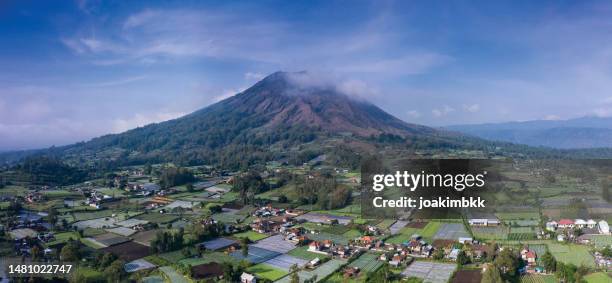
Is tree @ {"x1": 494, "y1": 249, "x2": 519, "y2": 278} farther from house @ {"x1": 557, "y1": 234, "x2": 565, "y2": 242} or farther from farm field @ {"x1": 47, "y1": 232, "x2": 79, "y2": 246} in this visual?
farm field @ {"x1": 47, "y1": 232, "x2": 79, "y2": 246}

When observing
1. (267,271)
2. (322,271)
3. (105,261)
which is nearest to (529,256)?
(322,271)

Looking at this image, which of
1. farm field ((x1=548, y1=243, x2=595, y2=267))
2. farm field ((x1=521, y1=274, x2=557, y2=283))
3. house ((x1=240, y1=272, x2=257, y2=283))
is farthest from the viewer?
farm field ((x1=548, y1=243, x2=595, y2=267))

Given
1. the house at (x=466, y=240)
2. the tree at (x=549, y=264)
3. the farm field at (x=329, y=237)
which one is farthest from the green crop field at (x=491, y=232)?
the farm field at (x=329, y=237)

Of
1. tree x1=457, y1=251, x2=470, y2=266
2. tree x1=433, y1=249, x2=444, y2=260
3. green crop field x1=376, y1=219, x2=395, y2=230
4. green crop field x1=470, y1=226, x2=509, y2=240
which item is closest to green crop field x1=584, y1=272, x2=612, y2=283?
tree x1=457, y1=251, x2=470, y2=266

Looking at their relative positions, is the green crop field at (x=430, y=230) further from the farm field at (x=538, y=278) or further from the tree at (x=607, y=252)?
the tree at (x=607, y=252)

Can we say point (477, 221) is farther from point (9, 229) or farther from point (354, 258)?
point (9, 229)

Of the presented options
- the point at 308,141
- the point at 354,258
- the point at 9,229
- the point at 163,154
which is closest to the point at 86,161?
the point at 163,154
